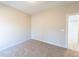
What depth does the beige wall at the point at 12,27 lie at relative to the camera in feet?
7.29

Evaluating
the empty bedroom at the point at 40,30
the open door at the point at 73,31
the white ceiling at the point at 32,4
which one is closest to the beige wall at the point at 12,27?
the empty bedroom at the point at 40,30

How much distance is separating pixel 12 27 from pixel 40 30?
41.6 inches

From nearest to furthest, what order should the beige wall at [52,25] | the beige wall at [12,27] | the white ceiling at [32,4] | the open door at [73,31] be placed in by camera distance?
1. the white ceiling at [32,4]
2. the beige wall at [12,27]
3. the beige wall at [52,25]
4. the open door at [73,31]

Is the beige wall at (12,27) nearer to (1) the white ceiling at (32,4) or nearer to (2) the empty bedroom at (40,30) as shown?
(2) the empty bedroom at (40,30)

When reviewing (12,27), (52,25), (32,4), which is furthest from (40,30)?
(32,4)

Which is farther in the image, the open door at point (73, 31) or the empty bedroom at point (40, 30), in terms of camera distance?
the open door at point (73, 31)

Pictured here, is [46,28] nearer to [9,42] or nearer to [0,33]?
[9,42]

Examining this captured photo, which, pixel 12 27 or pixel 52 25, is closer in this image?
pixel 12 27

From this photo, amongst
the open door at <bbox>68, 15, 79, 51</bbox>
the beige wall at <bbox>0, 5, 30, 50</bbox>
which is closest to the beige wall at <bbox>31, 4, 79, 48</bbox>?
the open door at <bbox>68, 15, 79, 51</bbox>

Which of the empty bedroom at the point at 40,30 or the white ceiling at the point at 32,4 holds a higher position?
the white ceiling at the point at 32,4

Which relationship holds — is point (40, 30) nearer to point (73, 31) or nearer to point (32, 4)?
point (73, 31)

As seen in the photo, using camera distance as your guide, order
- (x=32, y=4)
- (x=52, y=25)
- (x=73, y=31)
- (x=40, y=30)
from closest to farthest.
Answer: (x=32, y=4) → (x=73, y=31) → (x=52, y=25) → (x=40, y=30)

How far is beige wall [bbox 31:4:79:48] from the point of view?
2.57 m

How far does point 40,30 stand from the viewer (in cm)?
311
